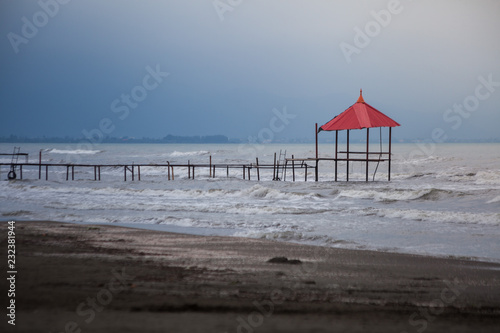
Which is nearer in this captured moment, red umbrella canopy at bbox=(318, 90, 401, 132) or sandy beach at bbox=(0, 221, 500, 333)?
sandy beach at bbox=(0, 221, 500, 333)

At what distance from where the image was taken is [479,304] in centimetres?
368

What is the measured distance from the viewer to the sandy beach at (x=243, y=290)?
10.4 feet

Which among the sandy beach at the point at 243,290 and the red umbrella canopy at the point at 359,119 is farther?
the red umbrella canopy at the point at 359,119

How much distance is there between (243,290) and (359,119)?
18521 mm

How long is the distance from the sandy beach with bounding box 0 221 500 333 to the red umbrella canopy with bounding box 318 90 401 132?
1576cm

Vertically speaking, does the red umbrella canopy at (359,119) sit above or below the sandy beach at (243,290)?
above

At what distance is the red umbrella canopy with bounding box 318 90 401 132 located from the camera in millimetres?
21272

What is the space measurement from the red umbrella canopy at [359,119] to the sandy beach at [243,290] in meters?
15.8

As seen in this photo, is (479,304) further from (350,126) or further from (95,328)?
(350,126)

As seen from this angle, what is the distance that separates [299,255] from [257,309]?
2.55 metres

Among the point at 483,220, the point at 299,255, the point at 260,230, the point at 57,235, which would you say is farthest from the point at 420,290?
the point at 483,220

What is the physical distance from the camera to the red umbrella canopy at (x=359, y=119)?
2127 cm

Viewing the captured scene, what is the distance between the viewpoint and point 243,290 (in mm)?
3953

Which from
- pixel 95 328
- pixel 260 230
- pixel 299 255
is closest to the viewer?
pixel 95 328
